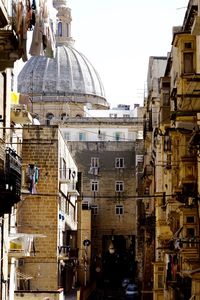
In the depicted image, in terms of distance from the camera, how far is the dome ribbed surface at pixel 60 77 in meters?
92.8

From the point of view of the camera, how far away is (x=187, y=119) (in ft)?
80.2

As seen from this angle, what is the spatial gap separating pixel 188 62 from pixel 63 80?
2680 inches

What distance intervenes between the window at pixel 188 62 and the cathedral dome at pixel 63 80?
63.4 meters

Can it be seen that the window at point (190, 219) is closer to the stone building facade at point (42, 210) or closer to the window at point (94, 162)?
the stone building facade at point (42, 210)

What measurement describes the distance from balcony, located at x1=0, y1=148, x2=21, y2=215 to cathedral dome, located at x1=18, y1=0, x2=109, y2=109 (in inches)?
2784

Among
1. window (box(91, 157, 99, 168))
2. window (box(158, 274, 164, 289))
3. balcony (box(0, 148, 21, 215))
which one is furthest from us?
window (box(91, 157, 99, 168))

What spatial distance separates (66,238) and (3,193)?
29.4 metres

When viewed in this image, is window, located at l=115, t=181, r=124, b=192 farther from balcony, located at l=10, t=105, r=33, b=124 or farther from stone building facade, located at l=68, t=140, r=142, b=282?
balcony, located at l=10, t=105, r=33, b=124

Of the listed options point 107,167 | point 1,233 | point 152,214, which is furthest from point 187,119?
point 107,167

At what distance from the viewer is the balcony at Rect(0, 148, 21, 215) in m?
18.2

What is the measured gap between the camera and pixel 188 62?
2677cm

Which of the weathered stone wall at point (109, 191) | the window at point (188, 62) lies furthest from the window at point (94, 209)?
the window at point (188, 62)

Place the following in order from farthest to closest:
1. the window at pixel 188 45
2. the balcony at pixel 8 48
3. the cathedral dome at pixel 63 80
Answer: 1. the cathedral dome at pixel 63 80
2. the window at pixel 188 45
3. the balcony at pixel 8 48

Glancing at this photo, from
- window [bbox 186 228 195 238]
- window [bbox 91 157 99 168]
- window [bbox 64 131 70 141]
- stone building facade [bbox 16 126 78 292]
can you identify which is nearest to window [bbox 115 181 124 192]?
window [bbox 91 157 99 168]
